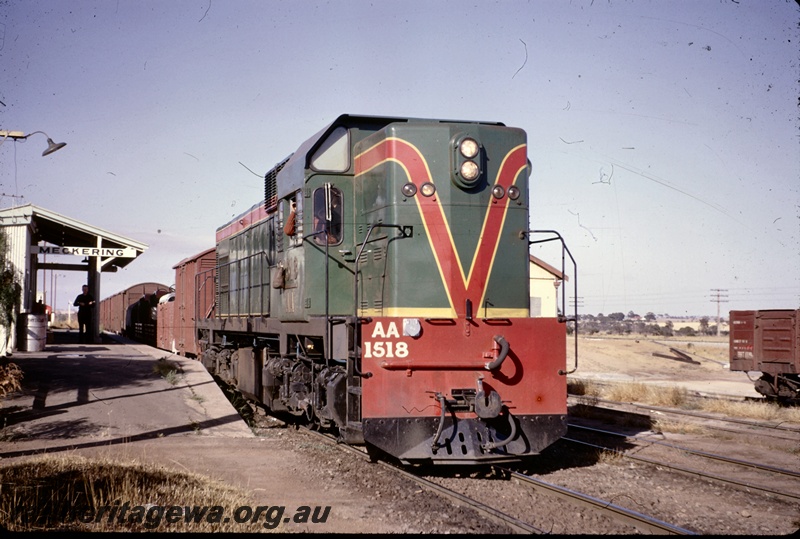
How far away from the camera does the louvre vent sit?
10.4 m

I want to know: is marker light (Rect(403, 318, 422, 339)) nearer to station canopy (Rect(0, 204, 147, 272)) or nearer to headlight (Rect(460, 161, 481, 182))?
headlight (Rect(460, 161, 481, 182))

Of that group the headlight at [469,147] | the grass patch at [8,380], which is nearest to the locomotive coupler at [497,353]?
the headlight at [469,147]

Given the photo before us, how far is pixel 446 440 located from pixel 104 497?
3203mm

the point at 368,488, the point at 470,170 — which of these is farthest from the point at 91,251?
the point at 368,488

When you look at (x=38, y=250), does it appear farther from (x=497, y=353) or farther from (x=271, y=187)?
(x=497, y=353)

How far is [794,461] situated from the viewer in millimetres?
9000

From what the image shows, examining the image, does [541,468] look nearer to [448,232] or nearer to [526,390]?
[526,390]

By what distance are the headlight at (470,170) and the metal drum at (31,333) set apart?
594 inches

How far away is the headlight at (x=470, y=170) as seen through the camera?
7.61 metres

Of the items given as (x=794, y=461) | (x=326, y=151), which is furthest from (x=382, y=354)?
(x=794, y=461)

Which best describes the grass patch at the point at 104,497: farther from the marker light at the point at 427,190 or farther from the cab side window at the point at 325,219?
the marker light at the point at 427,190

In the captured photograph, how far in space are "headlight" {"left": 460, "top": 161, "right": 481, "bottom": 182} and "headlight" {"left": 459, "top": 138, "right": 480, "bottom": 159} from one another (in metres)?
0.08

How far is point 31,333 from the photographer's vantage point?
18234mm

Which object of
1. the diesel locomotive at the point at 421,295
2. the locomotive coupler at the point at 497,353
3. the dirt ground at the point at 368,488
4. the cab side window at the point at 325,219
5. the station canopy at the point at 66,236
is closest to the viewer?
the dirt ground at the point at 368,488
